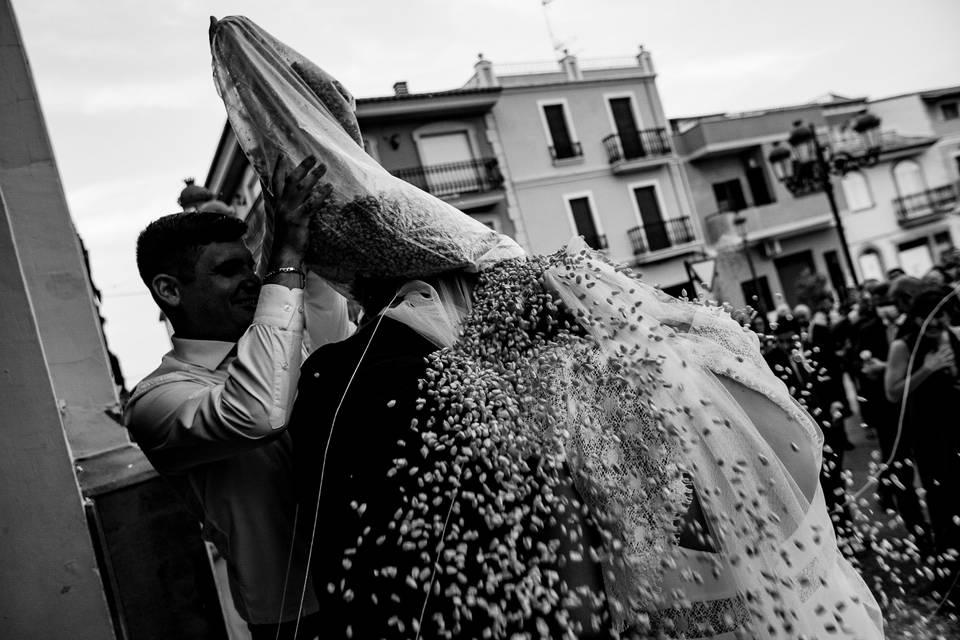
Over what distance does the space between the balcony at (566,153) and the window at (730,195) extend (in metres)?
5.61

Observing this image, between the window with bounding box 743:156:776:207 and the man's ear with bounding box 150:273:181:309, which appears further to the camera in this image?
the window with bounding box 743:156:776:207

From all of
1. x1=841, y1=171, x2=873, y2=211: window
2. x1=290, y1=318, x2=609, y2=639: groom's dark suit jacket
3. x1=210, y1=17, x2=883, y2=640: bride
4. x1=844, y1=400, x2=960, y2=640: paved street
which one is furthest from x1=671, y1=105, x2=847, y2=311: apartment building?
x1=290, y1=318, x2=609, y2=639: groom's dark suit jacket

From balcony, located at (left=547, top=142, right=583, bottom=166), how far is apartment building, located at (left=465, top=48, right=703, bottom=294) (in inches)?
1.3

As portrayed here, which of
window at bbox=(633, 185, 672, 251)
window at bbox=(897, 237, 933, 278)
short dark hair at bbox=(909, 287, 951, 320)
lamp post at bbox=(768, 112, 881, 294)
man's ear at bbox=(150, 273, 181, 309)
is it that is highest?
window at bbox=(633, 185, 672, 251)

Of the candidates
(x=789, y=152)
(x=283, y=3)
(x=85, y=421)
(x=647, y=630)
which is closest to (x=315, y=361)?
(x=647, y=630)

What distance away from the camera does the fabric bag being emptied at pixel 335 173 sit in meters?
1.49

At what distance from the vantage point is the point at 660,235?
23.0m

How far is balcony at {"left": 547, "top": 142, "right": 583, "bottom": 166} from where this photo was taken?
21844mm

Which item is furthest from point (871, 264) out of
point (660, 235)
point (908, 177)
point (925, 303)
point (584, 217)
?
point (925, 303)

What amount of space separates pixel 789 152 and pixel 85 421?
10.3 meters

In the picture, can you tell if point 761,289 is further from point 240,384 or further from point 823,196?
point 240,384

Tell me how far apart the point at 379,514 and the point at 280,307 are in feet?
2.11

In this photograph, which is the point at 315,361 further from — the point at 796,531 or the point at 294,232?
the point at 796,531

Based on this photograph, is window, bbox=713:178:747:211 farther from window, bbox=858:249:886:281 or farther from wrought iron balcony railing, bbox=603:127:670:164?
window, bbox=858:249:886:281
